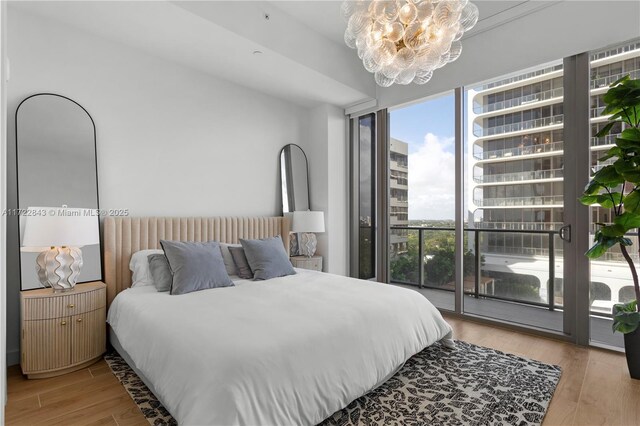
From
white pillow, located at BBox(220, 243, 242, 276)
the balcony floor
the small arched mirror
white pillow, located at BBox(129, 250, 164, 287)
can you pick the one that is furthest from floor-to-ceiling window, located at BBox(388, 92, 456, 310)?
white pillow, located at BBox(129, 250, 164, 287)

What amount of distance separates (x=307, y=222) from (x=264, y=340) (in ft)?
7.96

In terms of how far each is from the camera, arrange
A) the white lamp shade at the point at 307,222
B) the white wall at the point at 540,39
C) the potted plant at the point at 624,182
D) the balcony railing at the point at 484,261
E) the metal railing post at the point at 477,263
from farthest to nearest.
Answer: the white lamp shade at the point at 307,222 → the metal railing post at the point at 477,263 → the balcony railing at the point at 484,261 → the white wall at the point at 540,39 → the potted plant at the point at 624,182

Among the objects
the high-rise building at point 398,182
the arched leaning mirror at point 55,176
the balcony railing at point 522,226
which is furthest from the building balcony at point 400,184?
the arched leaning mirror at point 55,176

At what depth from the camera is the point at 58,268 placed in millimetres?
2471

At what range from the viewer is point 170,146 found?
135 inches

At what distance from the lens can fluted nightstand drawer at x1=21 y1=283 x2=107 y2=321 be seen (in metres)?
2.33

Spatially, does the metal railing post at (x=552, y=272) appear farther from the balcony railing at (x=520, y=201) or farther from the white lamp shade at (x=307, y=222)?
the white lamp shade at (x=307, y=222)

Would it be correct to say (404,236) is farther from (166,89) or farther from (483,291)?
(166,89)

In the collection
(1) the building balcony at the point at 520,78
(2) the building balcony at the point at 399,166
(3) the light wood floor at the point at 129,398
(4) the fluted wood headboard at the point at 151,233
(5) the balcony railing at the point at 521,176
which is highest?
(1) the building balcony at the point at 520,78

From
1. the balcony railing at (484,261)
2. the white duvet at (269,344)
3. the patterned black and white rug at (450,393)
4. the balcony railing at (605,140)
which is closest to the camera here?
the white duvet at (269,344)

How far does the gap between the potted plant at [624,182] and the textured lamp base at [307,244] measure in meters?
2.75

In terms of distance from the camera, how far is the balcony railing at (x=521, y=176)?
10.5 ft

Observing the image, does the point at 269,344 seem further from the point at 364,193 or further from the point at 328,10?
the point at 364,193

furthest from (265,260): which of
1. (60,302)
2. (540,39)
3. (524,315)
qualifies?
(540,39)
